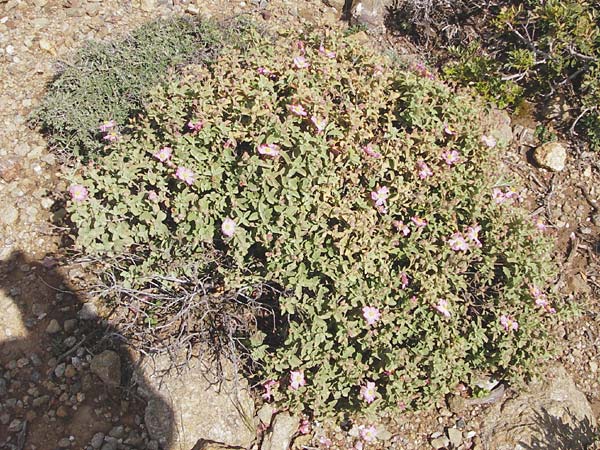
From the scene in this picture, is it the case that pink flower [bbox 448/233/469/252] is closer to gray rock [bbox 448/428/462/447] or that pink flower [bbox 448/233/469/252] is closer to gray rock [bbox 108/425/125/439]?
gray rock [bbox 448/428/462/447]

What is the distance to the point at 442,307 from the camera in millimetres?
2906

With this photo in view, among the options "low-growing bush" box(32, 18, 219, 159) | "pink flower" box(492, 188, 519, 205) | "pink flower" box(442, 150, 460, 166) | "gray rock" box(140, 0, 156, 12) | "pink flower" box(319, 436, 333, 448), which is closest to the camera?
"pink flower" box(319, 436, 333, 448)

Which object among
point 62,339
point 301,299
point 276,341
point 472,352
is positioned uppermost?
point 301,299

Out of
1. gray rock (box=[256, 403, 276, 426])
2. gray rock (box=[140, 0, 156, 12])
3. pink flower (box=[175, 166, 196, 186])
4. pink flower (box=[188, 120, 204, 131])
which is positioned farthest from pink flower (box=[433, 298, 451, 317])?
gray rock (box=[140, 0, 156, 12])

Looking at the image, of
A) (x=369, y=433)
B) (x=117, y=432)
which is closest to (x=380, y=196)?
(x=369, y=433)

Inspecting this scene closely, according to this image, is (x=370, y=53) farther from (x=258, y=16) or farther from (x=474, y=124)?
(x=258, y=16)

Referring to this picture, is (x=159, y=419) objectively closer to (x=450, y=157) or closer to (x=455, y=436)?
(x=455, y=436)

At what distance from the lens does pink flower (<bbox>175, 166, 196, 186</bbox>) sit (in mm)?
2857

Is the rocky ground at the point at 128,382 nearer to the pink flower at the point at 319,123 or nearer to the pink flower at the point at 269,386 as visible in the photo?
the pink flower at the point at 269,386

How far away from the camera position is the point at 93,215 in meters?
2.89

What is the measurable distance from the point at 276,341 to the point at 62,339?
1.30m

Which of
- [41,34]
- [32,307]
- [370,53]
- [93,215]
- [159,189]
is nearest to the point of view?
[93,215]

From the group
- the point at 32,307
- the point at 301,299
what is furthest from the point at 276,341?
the point at 32,307

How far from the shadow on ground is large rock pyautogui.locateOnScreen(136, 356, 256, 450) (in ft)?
0.05
